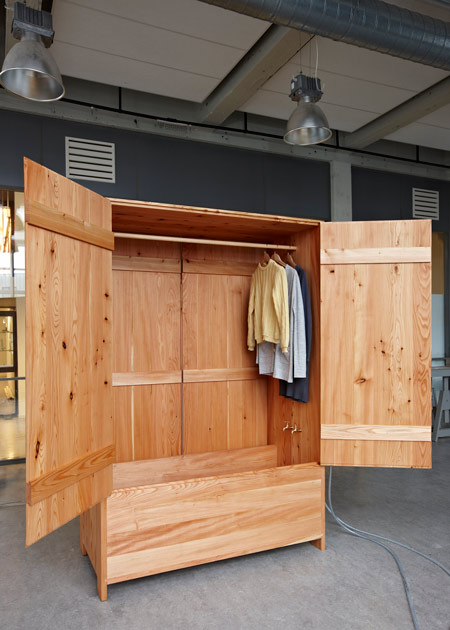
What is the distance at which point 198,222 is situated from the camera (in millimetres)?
3072

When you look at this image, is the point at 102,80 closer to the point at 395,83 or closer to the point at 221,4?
the point at 221,4

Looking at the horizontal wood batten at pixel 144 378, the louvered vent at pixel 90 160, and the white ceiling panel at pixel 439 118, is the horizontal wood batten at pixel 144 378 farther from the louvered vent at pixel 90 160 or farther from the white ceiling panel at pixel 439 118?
the white ceiling panel at pixel 439 118

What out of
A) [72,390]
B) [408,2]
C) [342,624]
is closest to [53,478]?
[72,390]

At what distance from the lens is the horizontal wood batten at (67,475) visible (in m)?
1.94

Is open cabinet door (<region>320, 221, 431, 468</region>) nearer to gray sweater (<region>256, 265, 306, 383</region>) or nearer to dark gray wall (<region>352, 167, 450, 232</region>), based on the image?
gray sweater (<region>256, 265, 306, 383</region>)

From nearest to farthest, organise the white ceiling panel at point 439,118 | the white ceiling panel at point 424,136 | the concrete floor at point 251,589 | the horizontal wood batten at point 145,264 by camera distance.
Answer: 1. the concrete floor at point 251,589
2. the horizontal wood batten at point 145,264
3. the white ceiling panel at point 439,118
4. the white ceiling panel at point 424,136

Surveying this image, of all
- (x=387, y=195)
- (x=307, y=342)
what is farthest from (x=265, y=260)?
(x=387, y=195)

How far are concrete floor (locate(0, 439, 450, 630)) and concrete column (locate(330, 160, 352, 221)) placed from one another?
346 centimetres

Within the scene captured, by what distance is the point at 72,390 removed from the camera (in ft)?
7.12

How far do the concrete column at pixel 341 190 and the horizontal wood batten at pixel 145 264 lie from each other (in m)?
2.64

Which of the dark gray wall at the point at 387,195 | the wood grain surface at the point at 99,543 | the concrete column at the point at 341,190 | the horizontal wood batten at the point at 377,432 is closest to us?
the wood grain surface at the point at 99,543

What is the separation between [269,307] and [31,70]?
204 centimetres

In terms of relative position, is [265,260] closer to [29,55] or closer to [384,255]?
[384,255]

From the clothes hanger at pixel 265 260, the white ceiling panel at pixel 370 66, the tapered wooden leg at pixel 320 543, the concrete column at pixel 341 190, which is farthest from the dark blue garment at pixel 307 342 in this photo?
the concrete column at pixel 341 190
